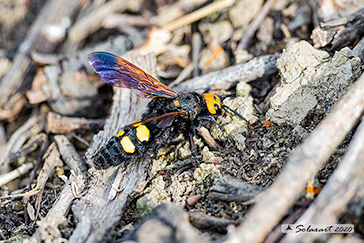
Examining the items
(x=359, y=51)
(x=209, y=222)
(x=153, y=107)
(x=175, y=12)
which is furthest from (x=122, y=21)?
(x=209, y=222)

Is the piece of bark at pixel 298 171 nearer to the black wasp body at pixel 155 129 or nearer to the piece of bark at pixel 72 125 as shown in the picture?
the black wasp body at pixel 155 129

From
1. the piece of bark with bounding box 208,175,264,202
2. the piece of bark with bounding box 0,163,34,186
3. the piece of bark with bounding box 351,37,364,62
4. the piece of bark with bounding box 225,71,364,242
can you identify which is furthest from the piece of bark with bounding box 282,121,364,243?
the piece of bark with bounding box 0,163,34,186

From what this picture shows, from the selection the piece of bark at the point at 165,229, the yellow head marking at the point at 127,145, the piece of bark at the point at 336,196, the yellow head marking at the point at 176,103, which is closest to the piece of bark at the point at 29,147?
the yellow head marking at the point at 127,145

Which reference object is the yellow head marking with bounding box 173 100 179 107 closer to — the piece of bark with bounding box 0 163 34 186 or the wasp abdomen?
the wasp abdomen

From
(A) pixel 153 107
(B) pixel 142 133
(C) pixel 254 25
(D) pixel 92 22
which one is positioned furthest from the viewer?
(D) pixel 92 22

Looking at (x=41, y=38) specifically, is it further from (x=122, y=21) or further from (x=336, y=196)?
(x=336, y=196)
